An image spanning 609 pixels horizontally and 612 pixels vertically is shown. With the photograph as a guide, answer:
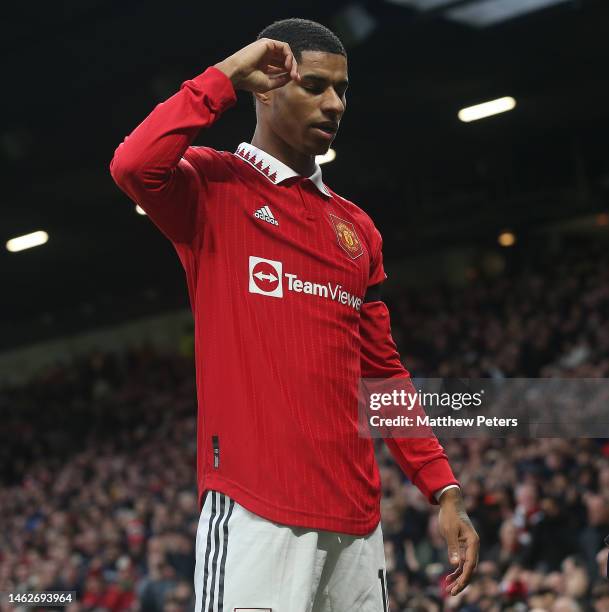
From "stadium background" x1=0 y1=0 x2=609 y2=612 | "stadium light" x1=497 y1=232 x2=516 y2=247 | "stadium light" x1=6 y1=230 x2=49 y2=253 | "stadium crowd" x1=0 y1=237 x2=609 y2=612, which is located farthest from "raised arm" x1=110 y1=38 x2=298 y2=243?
"stadium light" x1=497 y1=232 x2=516 y2=247

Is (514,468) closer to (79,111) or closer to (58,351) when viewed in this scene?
(79,111)

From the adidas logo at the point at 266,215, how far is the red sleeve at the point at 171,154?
0.39 feet

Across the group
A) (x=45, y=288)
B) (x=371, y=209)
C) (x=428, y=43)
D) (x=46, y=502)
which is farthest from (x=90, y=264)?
(x=428, y=43)

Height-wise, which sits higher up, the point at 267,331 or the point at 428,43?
the point at 428,43

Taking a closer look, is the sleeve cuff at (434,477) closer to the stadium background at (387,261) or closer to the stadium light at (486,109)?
the stadium background at (387,261)

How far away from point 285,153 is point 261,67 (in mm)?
233

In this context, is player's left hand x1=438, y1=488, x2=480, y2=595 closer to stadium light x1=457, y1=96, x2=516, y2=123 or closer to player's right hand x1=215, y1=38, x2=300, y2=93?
player's right hand x1=215, y1=38, x2=300, y2=93

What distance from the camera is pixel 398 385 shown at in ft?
8.34

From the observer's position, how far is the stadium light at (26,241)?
1560 cm

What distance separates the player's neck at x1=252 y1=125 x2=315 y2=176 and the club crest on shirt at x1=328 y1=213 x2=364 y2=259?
0.39 feet

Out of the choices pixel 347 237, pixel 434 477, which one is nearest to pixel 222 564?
pixel 434 477

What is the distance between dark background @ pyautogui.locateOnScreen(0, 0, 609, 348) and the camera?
9922mm

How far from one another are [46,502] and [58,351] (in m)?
9.62

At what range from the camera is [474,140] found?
14500 mm
